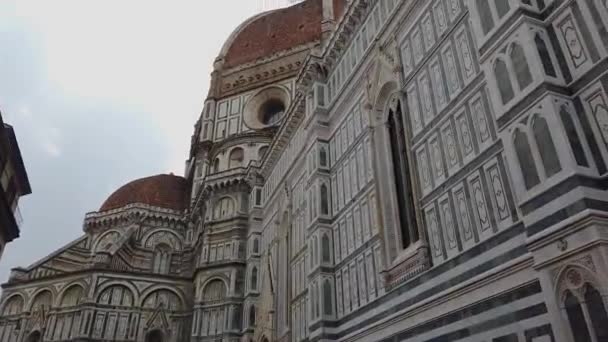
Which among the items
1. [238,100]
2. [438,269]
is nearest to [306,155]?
[438,269]

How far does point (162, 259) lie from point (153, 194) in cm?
523

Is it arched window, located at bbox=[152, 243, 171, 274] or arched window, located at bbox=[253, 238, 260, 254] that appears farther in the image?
arched window, located at bbox=[152, 243, 171, 274]

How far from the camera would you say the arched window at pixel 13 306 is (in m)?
21.0

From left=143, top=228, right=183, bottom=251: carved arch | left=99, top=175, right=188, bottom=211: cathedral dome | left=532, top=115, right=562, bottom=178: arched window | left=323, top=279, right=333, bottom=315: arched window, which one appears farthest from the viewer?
left=99, top=175, right=188, bottom=211: cathedral dome

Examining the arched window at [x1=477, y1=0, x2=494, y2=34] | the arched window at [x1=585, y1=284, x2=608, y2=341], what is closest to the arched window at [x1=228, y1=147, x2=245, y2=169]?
the arched window at [x1=477, y1=0, x2=494, y2=34]

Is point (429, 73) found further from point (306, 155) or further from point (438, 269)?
point (306, 155)

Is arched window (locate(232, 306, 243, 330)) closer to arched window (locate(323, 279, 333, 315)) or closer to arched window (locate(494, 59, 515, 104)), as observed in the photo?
arched window (locate(323, 279, 333, 315))

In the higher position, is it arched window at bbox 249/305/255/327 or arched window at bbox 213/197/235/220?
arched window at bbox 213/197/235/220

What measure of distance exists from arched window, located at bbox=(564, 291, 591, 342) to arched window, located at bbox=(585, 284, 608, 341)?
92 mm

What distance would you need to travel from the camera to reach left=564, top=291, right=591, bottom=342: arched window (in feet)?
14.5

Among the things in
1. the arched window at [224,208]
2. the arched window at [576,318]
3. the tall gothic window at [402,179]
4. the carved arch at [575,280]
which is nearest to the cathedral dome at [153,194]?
the arched window at [224,208]

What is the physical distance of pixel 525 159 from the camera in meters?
5.55

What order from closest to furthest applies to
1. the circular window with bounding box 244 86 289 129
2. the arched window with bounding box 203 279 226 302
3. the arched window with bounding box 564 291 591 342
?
1. the arched window with bounding box 564 291 591 342
2. the arched window with bounding box 203 279 226 302
3. the circular window with bounding box 244 86 289 129

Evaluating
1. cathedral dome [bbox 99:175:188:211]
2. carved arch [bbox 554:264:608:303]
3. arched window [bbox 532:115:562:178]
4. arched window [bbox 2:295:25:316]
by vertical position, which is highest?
cathedral dome [bbox 99:175:188:211]
